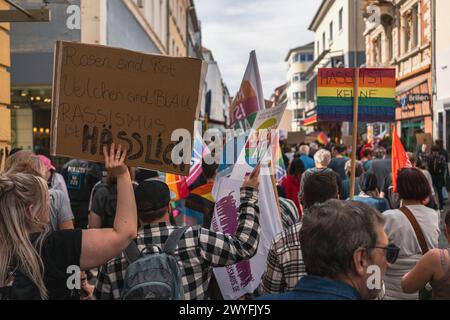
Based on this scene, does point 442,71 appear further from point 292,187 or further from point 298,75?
point 298,75

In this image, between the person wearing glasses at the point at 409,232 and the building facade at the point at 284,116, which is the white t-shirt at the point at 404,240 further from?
the building facade at the point at 284,116

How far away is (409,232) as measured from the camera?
3.61 m

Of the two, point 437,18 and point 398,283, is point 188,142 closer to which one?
point 398,283

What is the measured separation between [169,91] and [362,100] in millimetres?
4230

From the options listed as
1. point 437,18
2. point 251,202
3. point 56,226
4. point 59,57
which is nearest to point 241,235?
point 251,202

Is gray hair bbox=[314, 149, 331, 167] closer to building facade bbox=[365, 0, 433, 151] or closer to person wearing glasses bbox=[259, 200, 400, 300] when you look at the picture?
person wearing glasses bbox=[259, 200, 400, 300]

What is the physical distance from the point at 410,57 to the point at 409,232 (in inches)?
793

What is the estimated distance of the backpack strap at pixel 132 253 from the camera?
8.78 feet

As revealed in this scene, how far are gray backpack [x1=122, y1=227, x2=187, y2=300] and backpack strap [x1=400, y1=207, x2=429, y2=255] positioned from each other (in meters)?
1.83

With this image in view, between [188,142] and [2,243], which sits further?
[188,142]

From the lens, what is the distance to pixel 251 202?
306 cm

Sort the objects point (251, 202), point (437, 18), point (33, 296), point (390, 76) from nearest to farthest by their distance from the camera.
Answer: point (33, 296) → point (251, 202) → point (390, 76) → point (437, 18)

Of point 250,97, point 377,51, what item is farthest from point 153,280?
point 377,51

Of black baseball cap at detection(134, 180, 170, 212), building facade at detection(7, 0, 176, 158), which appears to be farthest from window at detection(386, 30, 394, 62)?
black baseball cap at detection(134, 180, 170, 212)
